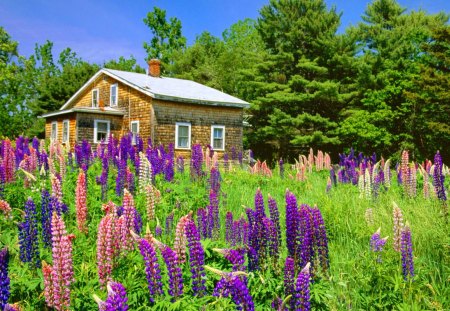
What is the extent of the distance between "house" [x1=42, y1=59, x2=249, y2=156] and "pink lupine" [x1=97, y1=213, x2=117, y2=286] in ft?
73.3

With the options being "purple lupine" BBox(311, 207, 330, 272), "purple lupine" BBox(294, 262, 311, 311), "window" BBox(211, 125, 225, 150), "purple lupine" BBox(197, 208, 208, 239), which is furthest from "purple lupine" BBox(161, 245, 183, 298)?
"window" BBox(211, 125, 225, 150)

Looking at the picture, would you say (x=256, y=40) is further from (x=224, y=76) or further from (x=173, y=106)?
(x=173, y=106)

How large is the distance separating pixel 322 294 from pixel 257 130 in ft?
108

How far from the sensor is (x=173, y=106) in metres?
26.5

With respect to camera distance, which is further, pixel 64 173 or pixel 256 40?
pixel 256 40

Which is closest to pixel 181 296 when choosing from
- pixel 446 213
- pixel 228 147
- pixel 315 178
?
pixel 446 213

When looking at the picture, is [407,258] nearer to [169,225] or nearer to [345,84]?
[169,225]

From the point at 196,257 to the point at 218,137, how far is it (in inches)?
1028

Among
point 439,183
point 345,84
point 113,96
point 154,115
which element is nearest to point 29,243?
point 439,183

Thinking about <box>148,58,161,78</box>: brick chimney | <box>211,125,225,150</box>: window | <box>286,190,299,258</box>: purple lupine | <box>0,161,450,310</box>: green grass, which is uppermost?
<box>148,58,161,78</box>: brick chimney

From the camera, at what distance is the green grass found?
2996mm

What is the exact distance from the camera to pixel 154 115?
2562 cm

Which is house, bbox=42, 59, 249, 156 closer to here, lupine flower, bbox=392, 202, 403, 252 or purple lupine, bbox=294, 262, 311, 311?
lupine flower, bbox=392, 202, 403, 252

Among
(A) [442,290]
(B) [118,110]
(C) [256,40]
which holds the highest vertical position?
(C) [256,40]
